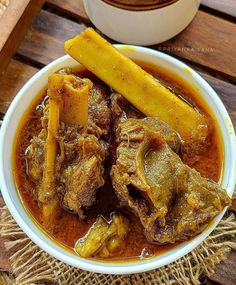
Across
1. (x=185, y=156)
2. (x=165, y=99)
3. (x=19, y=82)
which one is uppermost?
(x=165, y=99)

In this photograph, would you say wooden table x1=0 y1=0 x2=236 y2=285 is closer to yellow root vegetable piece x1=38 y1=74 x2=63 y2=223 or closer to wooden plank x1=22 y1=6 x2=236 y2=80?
wooden plank x1=22 y1=6 x2=236 y2=80

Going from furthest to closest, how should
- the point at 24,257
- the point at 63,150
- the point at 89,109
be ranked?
the point at 24,257 < the point at 89,109 < the point at 63,150

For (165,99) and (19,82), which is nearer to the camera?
(165,99)

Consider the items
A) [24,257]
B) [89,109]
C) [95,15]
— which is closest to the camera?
[89,109]

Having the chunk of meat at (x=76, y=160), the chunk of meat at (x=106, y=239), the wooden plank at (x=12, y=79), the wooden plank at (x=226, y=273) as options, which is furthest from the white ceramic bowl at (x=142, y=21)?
the wooden plank at (x=226, y=273)

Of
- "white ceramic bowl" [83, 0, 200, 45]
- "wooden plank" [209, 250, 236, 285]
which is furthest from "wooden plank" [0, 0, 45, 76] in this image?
"wooden plank" [209, 250, 236, 285]

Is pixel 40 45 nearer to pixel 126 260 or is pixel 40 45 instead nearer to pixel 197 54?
pixel 197 54

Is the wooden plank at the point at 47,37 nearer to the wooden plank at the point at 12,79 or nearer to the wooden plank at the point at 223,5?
the wooden plank at the point at 12,79

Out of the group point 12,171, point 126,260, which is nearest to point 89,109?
point 12,171
